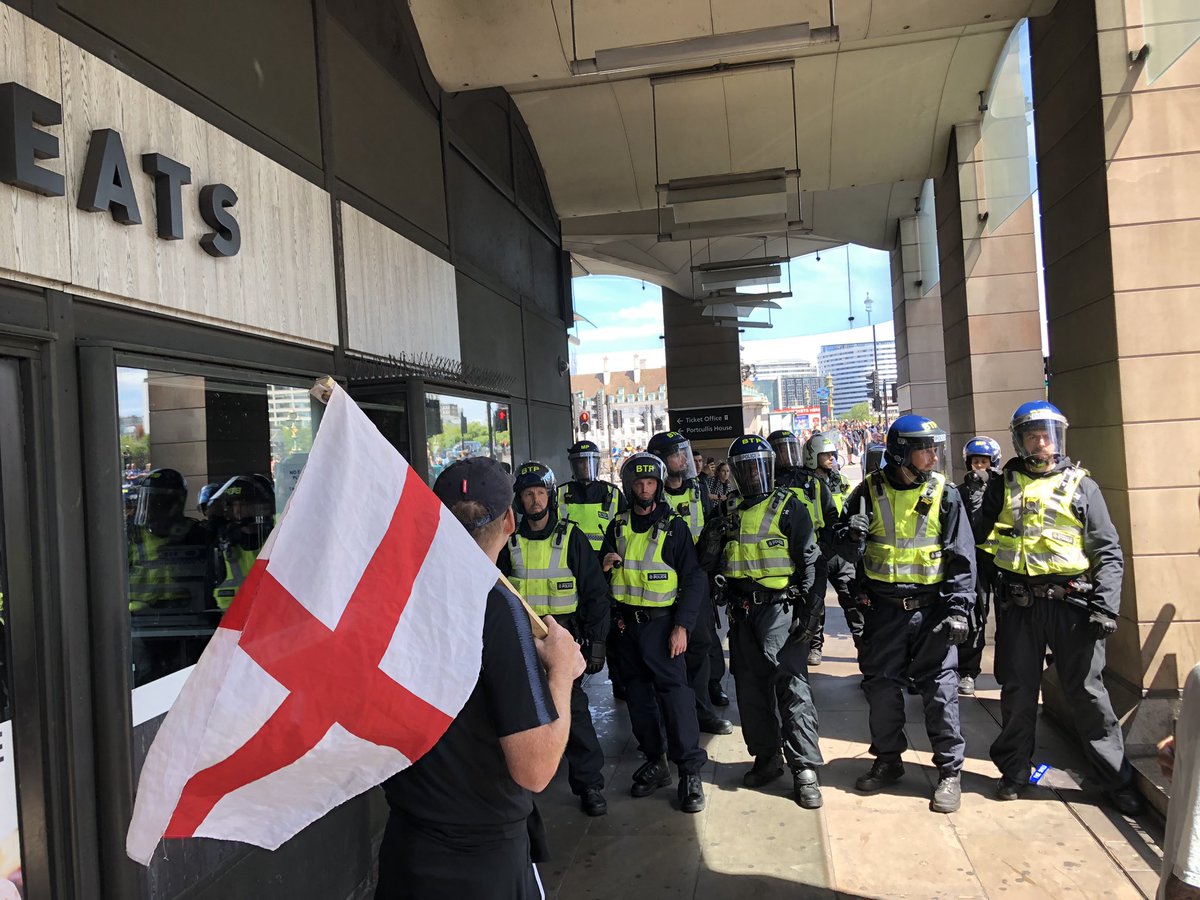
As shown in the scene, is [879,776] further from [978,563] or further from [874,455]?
[874,455]

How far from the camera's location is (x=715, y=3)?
5824mm

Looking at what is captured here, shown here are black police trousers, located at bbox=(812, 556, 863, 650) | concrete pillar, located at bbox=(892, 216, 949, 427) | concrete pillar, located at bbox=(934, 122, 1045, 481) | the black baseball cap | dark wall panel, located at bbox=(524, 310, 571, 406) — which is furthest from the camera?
concrete pillar, located at bbox=(892, 216, 949, 427)

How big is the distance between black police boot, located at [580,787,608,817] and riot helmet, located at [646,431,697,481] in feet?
8.95

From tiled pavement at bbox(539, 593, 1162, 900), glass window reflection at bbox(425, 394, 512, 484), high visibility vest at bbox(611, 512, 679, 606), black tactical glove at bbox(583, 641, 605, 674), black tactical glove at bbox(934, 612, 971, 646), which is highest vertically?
glass window reflection at bbox(425, 394, 512, 484)

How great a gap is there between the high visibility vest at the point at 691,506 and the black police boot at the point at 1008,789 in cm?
271

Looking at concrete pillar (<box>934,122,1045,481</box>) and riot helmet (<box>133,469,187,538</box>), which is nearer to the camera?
riot helmet (<box>133,469,187,538</box>)

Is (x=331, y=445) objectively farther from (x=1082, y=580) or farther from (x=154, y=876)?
(x=1082, y=580)

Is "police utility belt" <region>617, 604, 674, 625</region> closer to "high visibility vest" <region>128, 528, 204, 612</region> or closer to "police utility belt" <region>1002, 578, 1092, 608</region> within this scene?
"police utility belt" <region>1002, 578, 1092, 608</region>

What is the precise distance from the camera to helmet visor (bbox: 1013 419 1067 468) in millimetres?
4445

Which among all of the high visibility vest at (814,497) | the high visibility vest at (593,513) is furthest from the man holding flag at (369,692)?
the high visibility vest at (593,513)

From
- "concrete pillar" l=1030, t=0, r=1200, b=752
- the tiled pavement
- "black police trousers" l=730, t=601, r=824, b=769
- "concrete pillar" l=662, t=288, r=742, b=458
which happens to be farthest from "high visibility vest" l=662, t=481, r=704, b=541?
"concrete pillar" l=662, t=288, r=742, b=458

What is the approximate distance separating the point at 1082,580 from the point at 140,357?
4.39 m

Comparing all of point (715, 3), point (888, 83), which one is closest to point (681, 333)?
point (888, 83)

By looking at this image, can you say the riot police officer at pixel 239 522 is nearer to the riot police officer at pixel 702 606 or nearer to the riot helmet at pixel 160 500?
the riot helmet at pixel 160 500
